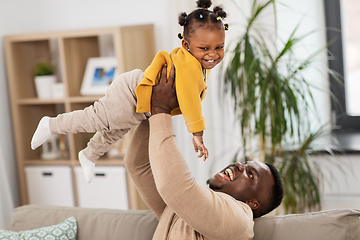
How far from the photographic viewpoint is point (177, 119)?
305 centimetres

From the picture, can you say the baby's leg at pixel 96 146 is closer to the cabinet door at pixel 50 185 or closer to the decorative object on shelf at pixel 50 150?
the cabinet door at pixel 50 185

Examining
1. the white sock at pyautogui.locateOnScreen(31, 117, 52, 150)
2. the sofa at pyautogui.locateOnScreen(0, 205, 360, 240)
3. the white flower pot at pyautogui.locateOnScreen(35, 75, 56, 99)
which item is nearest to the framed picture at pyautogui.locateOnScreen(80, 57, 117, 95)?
the white flower pot at pyautogui.locateOnScreen(35, 75, 56, 99)

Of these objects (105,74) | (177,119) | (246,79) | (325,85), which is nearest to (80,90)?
(105,74)

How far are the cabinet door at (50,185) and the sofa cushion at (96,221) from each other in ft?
4.16

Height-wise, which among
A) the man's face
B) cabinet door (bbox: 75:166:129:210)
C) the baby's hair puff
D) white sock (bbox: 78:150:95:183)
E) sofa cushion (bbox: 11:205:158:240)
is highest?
the baby's hair puff

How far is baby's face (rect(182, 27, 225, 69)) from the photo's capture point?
119cm

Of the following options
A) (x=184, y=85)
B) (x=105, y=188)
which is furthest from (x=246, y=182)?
(x=105, y=188)

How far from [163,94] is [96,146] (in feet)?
1.16

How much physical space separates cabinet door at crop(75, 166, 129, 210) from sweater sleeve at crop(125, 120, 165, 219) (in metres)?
1.39

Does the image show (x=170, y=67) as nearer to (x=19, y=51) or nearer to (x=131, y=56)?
(x=131, y=56)

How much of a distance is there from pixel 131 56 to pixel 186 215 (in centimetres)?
186

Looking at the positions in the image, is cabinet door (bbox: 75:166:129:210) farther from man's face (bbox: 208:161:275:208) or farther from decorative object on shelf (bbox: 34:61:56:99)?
man's face (bbox: 208:161:275:208)

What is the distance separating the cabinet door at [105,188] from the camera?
9.54ft

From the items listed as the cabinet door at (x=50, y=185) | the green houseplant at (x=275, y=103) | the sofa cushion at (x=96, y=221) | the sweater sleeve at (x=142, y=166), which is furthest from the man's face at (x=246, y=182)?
the cabinet door at (x=50, y=185)
